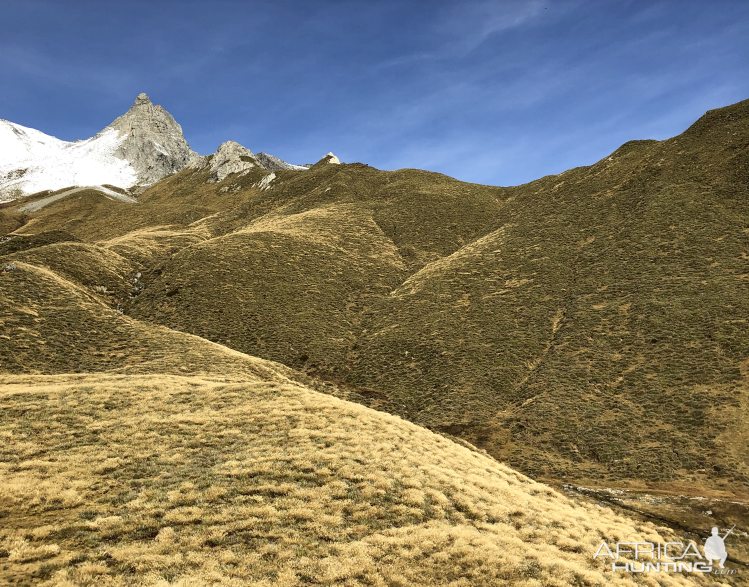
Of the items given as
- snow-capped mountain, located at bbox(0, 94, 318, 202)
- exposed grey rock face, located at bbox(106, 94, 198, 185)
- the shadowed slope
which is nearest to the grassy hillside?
the shadowed slope

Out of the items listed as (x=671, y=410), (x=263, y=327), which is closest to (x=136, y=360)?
(x=263, y=327)

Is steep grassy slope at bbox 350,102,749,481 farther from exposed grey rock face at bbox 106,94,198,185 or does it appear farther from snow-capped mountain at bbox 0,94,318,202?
exposed grey rock face at bbox 106,94,198,185

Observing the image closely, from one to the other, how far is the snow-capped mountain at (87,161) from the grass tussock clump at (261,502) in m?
171

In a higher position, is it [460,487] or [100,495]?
[100,495]

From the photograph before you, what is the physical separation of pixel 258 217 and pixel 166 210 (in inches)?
1438

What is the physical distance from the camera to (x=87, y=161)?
579 feet

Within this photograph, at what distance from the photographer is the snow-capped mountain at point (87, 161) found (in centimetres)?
15962

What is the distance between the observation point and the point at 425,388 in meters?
40.9

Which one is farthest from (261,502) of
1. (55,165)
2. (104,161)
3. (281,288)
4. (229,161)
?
(55,165)

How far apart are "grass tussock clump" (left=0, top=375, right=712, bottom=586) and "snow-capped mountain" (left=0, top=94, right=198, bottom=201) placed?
171154mm

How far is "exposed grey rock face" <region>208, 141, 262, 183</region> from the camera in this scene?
5448 inches

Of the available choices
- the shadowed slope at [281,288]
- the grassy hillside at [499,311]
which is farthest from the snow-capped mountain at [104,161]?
the grassy hillside at [499,311]

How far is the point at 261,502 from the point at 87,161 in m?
213

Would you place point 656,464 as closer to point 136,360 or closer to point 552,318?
point 552,318
